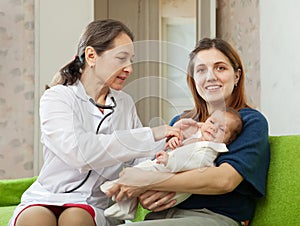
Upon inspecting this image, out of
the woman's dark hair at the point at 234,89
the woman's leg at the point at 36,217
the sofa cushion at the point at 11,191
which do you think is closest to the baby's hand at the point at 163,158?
the woman's dark hair at the point at 234,89

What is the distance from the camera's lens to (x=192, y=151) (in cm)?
162

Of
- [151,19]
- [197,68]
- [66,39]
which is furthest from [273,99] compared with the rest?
[197,68]

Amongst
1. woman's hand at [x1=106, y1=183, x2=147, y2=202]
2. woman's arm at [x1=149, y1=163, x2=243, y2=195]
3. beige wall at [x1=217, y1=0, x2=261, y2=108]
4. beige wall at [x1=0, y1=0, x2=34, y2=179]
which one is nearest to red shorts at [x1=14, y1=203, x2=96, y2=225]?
woman's hand at [x1=106, y1=183, x2=147, y2=202]

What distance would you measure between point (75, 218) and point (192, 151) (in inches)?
16.3

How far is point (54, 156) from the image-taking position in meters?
1.79

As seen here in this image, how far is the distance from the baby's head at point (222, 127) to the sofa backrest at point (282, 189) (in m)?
0.20

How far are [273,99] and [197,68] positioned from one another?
2204 millimetres

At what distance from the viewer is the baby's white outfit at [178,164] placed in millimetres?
1622

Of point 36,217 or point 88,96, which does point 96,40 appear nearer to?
point 88,96

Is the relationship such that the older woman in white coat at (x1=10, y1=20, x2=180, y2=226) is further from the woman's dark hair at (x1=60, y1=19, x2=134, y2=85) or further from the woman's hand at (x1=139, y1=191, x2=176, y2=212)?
the woman's hand at (x1=139, y1=191, x2=176, y2=212)

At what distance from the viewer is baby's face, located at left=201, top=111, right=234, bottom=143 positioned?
1.66m

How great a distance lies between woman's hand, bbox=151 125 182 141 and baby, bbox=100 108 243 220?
0.02m

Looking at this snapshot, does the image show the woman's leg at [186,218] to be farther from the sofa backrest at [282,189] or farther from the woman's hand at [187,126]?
the woman's hand at [187,126]

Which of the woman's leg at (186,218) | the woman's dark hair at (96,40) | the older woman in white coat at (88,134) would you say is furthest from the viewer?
the woman's dark hair at (96,40)
